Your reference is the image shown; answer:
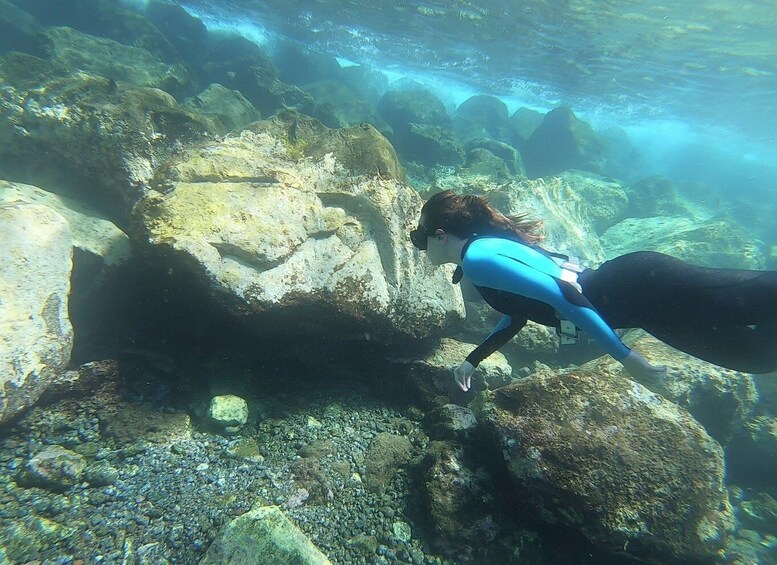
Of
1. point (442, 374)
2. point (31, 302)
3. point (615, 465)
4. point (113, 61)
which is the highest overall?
point (113, 61)

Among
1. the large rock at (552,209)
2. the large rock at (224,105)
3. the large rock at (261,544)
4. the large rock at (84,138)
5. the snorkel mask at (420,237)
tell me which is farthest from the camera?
the large rock at (224,105)

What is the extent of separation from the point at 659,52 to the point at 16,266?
87.8 feet

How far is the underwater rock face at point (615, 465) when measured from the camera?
2707 millimetres

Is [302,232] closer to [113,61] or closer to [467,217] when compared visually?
[467,217]

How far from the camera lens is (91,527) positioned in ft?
8.95

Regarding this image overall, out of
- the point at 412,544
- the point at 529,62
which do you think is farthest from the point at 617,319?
the point at 529,62

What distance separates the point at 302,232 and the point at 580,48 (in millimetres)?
23109

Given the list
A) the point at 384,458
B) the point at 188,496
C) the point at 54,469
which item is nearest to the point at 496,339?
the point at 384,458

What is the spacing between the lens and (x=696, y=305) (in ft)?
9.02

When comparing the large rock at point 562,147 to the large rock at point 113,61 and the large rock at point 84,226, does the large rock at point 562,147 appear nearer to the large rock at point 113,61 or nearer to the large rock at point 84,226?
the large rock at point 113,61

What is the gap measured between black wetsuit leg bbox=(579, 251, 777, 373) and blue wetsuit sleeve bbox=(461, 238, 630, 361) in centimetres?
57

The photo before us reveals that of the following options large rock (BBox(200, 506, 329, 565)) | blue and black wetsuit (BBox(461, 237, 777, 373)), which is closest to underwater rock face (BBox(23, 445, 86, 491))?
large rock (BBox(200, 506, 329, 565))

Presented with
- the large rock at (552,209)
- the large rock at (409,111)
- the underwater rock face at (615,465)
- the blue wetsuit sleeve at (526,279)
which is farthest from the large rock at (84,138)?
the large rock at (409,111)

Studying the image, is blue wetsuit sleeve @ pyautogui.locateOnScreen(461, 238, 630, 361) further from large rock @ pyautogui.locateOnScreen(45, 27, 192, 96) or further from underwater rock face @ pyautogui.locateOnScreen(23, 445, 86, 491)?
large rock @ pyautogui.locateOnScreen(45, 27, 192, 96)
